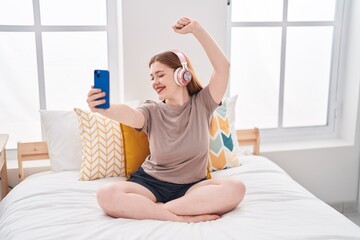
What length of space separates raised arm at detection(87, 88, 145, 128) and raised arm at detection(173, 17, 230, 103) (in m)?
0.33

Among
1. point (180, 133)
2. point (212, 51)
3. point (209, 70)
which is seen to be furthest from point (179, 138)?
point (209, 70)

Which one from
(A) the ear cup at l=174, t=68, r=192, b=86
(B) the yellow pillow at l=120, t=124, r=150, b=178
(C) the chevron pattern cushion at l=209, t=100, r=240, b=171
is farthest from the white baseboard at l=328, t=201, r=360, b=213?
(A) the ear cup at l=174, t=68, r=192, b=86

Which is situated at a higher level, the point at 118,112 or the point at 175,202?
the point at 118,112

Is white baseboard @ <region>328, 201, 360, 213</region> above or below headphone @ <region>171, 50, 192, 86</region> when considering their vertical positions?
below

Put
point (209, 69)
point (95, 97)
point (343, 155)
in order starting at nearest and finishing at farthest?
1. point (95, 97)
2. point (209, 69)
3. point (343, 155)

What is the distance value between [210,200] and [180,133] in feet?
1.05

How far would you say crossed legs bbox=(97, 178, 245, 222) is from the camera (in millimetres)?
1564

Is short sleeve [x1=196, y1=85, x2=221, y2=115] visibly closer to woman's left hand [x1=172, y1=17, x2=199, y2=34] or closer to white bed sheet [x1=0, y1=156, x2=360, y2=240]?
woman's left hand [x1=172, y1=17, x2=199, y2=34]

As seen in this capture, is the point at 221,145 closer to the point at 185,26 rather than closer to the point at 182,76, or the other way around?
the point at 182,76

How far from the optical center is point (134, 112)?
1.75 m

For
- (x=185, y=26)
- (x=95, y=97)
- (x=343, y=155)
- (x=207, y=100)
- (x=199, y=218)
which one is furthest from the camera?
(x=343, y=155)

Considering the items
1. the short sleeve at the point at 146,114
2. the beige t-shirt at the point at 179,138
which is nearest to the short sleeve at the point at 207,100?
the beige t-shirt at the point at 179,138

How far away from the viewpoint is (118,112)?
1.66 m

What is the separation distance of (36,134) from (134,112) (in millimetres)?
929
